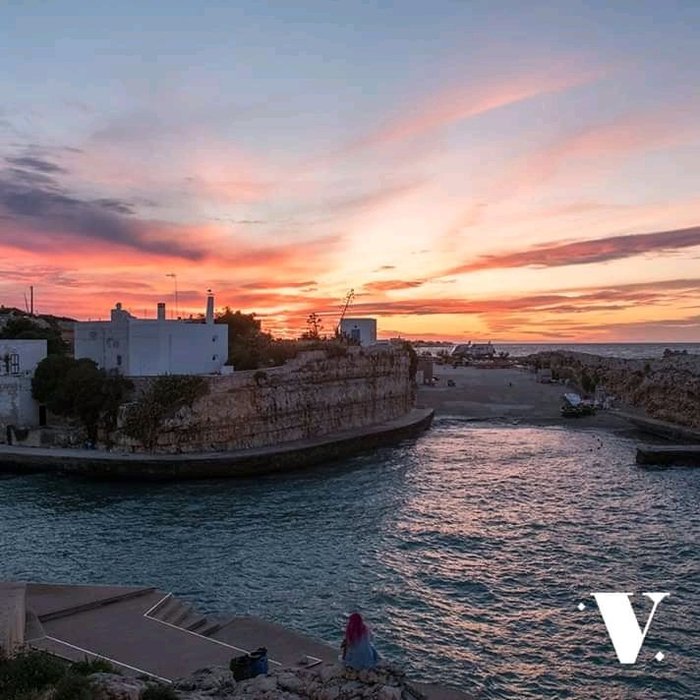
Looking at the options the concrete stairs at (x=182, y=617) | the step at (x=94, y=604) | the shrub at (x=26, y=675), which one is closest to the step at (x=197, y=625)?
the concrete stairs at (x=182, y=617)

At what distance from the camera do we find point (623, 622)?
14.4m

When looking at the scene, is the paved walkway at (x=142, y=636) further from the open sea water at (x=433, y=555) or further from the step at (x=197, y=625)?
the open sea water at (x=433, y=555)

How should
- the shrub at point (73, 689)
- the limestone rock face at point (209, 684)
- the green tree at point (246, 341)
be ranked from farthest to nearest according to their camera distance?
the green tree at point (246, 341), the limestone rock face at point (209, 684), the shrub at point (73, 689)

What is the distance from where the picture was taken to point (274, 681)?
322 inches

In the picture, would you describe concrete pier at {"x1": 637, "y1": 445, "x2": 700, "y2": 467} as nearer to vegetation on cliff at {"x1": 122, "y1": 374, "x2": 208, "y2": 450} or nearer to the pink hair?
vegetation on cliff at {"x1": 122, "y1": 374, "x2": 208, "y2": 450}

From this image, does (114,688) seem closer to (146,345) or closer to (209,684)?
(209,684)

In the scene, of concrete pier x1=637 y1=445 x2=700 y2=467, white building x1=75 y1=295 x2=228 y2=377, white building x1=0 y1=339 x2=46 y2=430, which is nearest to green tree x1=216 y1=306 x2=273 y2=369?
Answer: white building x1=75 y1=295 x2=228 y2=377

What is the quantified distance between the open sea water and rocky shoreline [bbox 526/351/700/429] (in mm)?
15046

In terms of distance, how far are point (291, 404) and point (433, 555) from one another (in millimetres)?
19571

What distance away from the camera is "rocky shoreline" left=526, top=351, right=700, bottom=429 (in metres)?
44.4

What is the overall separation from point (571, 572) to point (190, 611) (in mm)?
9211

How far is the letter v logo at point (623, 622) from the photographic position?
13.0m

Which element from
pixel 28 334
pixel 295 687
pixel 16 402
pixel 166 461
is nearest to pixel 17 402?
pixel 16 402

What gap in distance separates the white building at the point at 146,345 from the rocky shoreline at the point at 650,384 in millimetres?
29720
